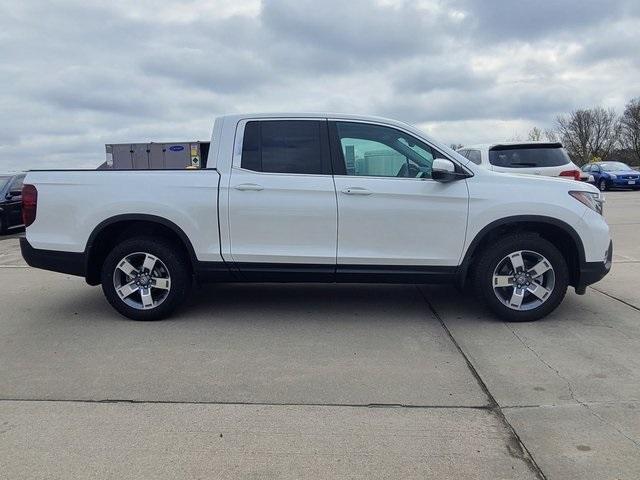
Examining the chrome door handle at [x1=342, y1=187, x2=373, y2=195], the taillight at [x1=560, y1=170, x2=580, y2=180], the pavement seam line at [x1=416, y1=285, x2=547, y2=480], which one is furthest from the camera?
the taillight at [x1=560, y1=170, x2=580, y2=180]

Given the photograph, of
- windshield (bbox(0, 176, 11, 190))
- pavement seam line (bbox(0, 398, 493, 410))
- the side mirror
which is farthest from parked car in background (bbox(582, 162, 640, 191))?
pavement seam line (bbox(0, 398, 493, 410))

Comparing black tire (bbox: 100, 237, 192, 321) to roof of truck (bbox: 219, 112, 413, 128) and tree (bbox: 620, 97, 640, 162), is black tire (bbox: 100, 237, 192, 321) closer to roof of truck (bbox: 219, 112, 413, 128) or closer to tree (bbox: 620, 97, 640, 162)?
roof of truck (bbox: 219, 112, 413, 128)

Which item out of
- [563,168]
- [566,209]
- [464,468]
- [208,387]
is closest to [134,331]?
[208,387]

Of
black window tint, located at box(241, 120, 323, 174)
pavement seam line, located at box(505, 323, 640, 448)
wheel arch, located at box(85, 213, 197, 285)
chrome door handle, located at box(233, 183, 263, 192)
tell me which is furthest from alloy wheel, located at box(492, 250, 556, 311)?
wheel arch, located at box(85, 213, 197, 285)

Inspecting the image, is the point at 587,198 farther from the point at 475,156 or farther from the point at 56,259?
the point at 475,156

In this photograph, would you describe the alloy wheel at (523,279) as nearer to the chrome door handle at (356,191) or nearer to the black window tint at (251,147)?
the chrome door handle at (356,191)

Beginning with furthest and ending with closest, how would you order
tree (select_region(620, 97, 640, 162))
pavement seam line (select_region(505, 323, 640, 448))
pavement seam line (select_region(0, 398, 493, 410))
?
tree (select_region(620, 97, 640, 162)) < pavement seam line (select_region(0, 398, 493, 410)) < pavement seam line (select_region(505, 323, 640, 448))

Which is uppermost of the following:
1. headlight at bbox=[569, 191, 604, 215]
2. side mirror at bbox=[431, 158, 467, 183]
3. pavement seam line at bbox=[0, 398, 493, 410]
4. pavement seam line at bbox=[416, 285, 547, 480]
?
side mirror at bbox=[431, 158, 467, 183]

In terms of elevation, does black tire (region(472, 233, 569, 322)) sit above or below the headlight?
below

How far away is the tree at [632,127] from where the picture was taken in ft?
201

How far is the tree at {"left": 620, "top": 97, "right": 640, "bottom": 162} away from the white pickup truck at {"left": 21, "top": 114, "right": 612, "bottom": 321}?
66.5 meters

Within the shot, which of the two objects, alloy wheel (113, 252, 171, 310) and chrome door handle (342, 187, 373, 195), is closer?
chrome door handle (342, 187, 373, 195)

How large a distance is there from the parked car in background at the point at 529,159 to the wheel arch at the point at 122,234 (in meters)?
6.46

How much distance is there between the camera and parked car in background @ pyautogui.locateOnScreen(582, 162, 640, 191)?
2528 cm
